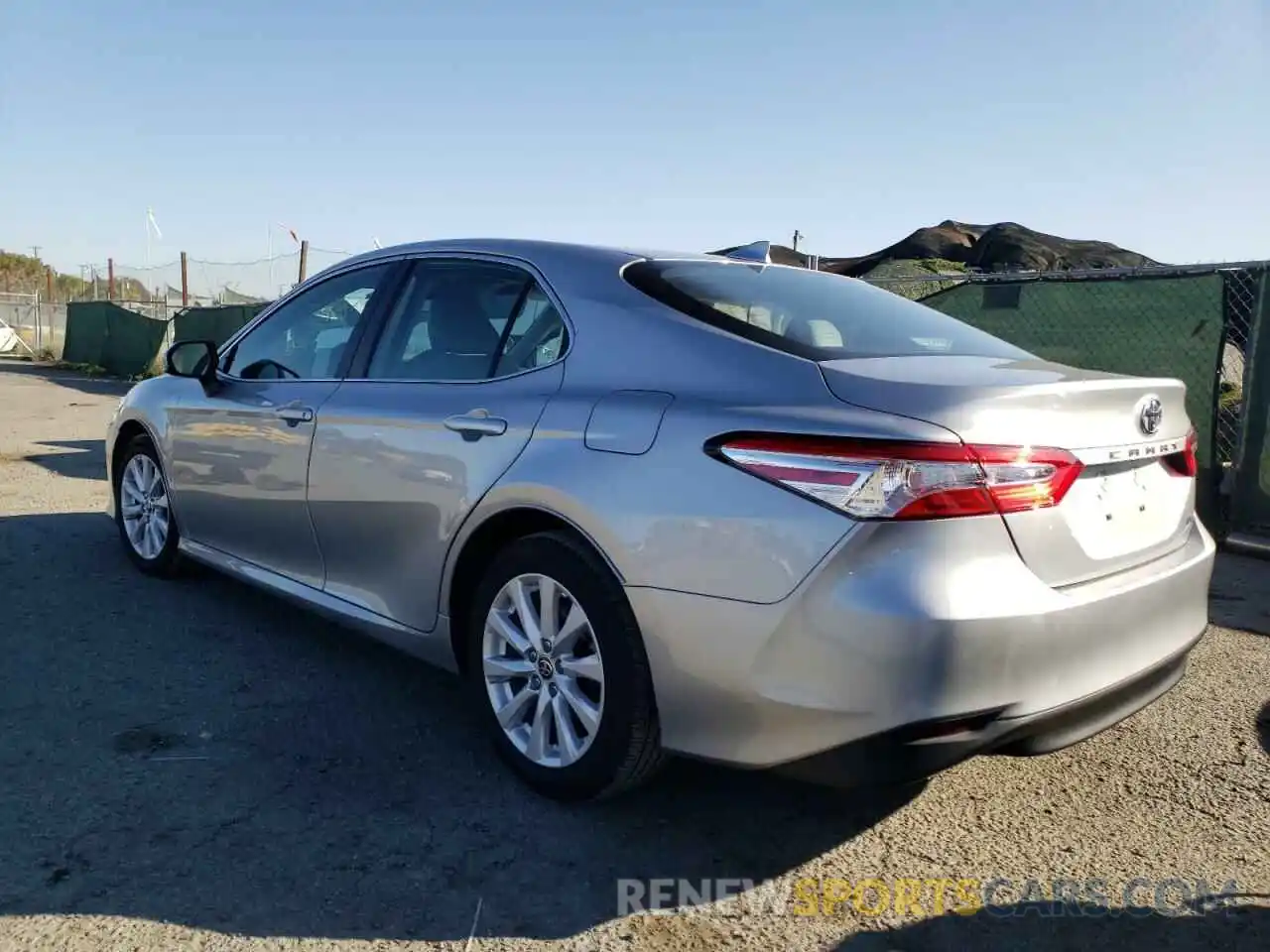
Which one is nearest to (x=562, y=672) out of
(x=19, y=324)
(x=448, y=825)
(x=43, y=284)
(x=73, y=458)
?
(x=448, y=825)

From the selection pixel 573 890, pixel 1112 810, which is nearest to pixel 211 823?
pixel 573 890

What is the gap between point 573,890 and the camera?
245 centimetres

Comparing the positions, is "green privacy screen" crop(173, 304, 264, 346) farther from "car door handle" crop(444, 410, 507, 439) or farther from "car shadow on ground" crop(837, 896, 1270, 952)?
"car shadow on ground" crop(837, 896, 1270, 952)

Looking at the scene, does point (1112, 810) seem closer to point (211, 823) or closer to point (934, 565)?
point (934, 565)

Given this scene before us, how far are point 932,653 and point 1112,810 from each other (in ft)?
3.89

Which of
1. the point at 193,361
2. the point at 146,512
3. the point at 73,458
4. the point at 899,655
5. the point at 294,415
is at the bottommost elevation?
the point at 73,458

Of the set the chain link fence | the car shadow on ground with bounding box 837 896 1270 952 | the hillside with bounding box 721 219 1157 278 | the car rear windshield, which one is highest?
the hillside with bounding box 721 219 1157 278

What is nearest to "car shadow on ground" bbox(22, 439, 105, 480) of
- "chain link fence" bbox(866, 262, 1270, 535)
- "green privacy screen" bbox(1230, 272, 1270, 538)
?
"chain link fence" bbox(866, 262, 1270, 535)

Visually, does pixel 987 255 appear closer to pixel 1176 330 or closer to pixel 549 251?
pixel 1176 330

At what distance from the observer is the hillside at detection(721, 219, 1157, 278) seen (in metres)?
16.3

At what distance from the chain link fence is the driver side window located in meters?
4.96

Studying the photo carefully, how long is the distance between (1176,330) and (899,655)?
17.9 ft

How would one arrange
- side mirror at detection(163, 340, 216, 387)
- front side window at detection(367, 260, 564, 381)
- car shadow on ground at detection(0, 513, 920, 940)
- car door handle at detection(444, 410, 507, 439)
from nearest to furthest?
car shadow on ground at detection(0, 513, 920, 940) → car door handle at detection(444, 410, 507, 439) → front side window at detection(367, 260, 564, 381) → side mirror at detection(163, 340, 216, 387)

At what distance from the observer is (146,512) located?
5051 millimetres
